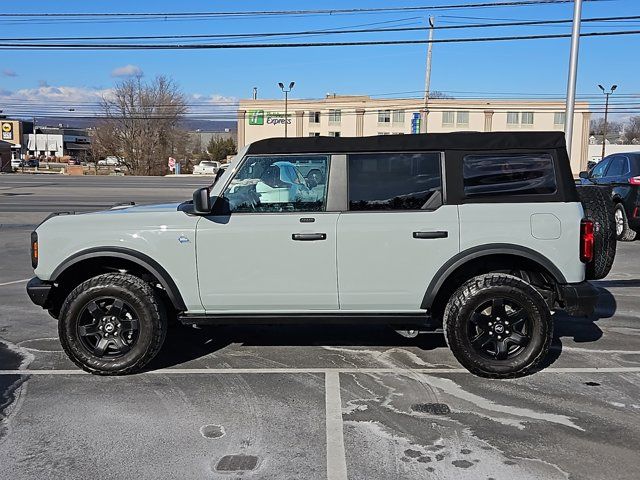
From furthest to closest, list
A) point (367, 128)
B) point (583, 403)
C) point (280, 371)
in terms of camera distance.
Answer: point (367, 128) < point (280, 371) < point (583, 403)

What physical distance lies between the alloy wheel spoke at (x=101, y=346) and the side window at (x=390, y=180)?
231 cm

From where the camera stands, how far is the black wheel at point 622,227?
12250 millimetres

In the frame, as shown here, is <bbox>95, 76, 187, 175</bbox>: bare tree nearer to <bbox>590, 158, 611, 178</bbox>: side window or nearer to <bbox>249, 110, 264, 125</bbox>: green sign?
<bbox>249, 110, 264, 125</bbox>: green sign

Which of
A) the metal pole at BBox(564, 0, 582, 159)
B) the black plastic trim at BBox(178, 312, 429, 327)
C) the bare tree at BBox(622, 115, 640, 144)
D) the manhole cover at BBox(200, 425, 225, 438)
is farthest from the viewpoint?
the bare tree at BBox(622, 115, 640, 144)

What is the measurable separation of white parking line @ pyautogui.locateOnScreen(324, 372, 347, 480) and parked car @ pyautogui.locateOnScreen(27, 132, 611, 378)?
531 millimetres

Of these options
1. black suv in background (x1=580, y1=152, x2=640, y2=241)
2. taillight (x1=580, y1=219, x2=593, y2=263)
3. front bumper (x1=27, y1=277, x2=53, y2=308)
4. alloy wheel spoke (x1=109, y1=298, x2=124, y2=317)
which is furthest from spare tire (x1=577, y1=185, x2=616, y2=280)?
black suv in background (x1=580, y1=152, x2=640, y2=241)

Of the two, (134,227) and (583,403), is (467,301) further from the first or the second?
(134,227)

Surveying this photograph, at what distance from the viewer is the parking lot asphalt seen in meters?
3.64

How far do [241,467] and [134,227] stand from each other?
231cm

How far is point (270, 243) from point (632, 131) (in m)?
139

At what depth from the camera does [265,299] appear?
5.08 m

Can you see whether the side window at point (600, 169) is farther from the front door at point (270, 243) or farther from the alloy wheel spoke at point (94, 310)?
the alloy wheel spoke at point (94, 310)

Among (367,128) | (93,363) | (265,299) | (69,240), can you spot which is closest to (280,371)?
(265,299)

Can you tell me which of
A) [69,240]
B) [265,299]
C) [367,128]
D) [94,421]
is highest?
[367,128]
